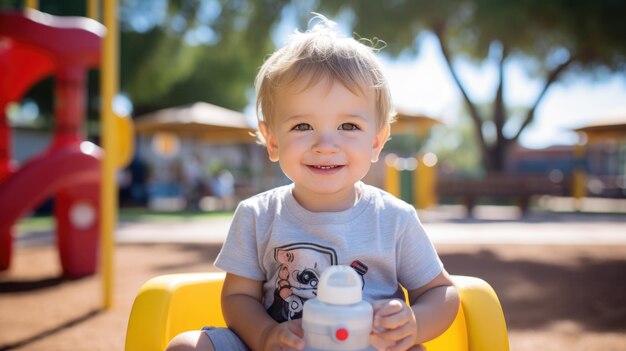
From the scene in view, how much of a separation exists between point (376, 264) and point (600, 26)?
732 cm

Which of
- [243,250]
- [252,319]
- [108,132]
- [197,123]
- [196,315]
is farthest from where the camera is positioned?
[197,123]

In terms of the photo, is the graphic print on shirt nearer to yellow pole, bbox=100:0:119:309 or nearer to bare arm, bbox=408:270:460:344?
bare arm, bbox=408:270:460:344

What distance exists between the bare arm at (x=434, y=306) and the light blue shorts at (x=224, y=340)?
443mm

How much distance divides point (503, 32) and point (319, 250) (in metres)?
9.07

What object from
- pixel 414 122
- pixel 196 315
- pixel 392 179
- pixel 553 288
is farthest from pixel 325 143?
pixel 414 122

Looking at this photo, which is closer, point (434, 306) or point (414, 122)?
point (434, 306)

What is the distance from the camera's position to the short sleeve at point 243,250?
4.40 feet

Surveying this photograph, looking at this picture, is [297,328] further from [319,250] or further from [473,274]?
[473,274]

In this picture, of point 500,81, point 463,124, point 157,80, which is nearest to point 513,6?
point 500,81

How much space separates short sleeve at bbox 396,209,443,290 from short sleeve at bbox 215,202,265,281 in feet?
1.25

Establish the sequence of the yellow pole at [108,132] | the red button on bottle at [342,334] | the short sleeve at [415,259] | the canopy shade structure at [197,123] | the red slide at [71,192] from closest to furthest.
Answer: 1. the red button on bottle at [342,334]
2. the short sleeve at [415,259]
3. the yellow pole at [108,132]
4. the red slide at [71,192]
5. the canopy shade structure at [197,123]

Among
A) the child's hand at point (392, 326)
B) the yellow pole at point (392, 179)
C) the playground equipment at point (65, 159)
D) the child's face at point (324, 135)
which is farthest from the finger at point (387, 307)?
the yellow pole at point (392, 179)

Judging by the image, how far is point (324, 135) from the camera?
1.26 meters

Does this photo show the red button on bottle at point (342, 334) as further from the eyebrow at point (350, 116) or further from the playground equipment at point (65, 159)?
the playground equipment at point (65, 159)
